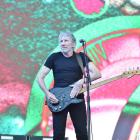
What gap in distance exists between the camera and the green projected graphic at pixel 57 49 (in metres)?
5.92

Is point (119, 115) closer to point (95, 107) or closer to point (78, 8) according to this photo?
point (95, 107)

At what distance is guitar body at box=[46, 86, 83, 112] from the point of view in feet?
14.9

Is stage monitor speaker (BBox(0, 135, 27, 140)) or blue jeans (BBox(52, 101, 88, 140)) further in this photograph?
stage monitor speaker (BBox(0, 135, 27, 140))

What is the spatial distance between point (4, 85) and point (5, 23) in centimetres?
77

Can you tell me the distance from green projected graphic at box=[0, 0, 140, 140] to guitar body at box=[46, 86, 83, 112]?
4.41 ft

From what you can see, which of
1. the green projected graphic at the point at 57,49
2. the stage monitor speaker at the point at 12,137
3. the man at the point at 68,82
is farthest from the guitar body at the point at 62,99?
the green projected graphic at the point at 57,49

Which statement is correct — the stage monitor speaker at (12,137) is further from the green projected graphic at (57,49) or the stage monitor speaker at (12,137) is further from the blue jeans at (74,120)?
the blue jeans at (74,120)

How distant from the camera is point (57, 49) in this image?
236 inches

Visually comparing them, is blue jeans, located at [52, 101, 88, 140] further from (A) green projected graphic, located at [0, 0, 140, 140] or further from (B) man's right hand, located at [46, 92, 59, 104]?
(A) green projected graphic, located at [0, 0, 140, 140]

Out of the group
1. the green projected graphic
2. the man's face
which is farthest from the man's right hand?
the green projected graphic

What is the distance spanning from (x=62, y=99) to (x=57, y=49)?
59.4 inches

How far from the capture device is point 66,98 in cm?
457

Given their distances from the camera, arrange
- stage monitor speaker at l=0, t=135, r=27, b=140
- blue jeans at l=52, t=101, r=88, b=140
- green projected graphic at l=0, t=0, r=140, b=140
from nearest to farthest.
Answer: blue jeans at l=52, t=101, r=88, b=140 → stage monitor speaker at l=0, t=135, r=27, b=140 → green projected graphic at l=0, t=0, r=140, b=140

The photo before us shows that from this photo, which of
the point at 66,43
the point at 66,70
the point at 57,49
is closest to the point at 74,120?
the point at 66,70
